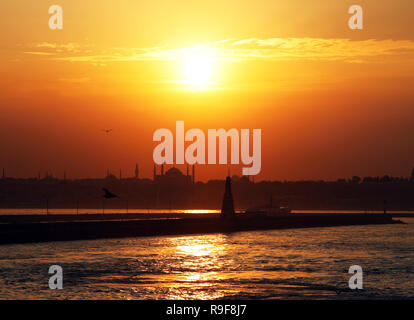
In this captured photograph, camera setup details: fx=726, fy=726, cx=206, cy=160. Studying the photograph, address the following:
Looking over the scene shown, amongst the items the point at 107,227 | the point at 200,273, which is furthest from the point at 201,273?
the point at 107,227

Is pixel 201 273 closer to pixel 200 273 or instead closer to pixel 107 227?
pixel 200 273

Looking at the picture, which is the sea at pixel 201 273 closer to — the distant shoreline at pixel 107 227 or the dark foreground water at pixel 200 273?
the dark foreground water at pixel 200 273

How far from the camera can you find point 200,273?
6412cm

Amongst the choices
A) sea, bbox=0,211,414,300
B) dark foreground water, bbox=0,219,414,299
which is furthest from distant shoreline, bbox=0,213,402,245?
sea, bbox=0,211,414,300

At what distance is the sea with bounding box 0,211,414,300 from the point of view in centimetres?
4812

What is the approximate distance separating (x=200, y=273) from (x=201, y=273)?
9 centimetres

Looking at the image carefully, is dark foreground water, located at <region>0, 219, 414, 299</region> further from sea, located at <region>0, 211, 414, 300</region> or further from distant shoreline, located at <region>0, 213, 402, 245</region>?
distant shoreline, located at <region>0, 213, 402, 245</region>

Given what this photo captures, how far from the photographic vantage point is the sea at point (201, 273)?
4812 centimetres

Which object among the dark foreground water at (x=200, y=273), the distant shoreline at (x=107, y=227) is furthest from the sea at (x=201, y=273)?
the distant shoreline at (x=107, y=227)

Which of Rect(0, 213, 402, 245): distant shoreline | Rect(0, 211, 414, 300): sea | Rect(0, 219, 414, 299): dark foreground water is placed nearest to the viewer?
Rect(0, 211, 414, 300): sea

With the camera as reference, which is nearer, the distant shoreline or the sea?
the sea
